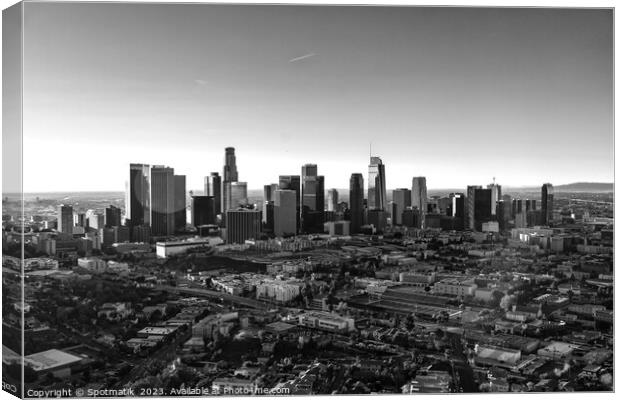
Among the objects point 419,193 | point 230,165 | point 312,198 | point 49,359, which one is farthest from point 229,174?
point 49,359

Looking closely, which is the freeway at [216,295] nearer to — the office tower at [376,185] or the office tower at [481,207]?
the office tower at [376,185]

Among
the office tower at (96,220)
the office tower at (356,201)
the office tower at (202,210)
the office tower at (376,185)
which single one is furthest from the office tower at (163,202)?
the office tower at (376,185)

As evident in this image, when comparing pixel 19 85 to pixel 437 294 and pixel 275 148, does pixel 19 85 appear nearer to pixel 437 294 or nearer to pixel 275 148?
pixel 275 148

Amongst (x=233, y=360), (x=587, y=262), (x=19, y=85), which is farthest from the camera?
(x=587, y=262)

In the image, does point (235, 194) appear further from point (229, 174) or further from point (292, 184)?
point (292, 184)

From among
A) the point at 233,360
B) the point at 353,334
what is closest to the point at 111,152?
the point at 233,360

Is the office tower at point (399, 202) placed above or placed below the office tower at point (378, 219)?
above
